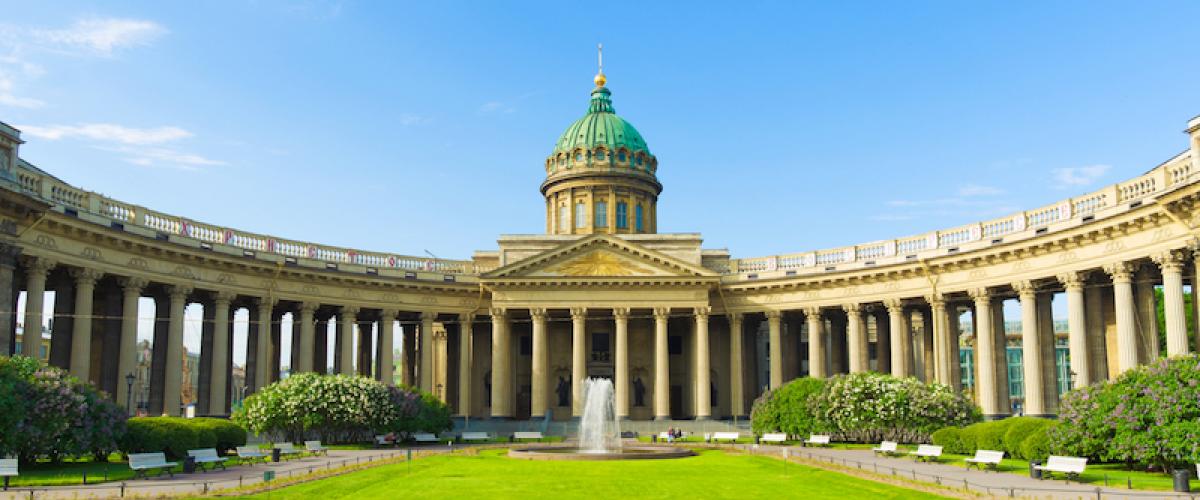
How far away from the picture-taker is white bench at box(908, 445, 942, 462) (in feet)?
125

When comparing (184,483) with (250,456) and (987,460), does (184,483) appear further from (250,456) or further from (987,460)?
(987,460)

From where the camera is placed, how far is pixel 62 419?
32531 mm

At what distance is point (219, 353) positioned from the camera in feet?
179

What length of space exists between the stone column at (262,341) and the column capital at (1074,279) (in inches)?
1635

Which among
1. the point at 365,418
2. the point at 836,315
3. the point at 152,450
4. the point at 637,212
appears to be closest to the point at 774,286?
the point at 836,315

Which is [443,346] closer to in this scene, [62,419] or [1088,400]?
[62,419]

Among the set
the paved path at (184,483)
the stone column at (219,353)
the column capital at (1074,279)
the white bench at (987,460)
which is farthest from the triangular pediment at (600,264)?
the white bench at (987,460)

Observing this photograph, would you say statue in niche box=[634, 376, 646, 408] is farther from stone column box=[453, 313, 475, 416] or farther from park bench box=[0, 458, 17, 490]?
park bench box=[0, 458, 17, 490]

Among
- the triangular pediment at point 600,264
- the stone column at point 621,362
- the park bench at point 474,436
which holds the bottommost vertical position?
the park bench at point 474,436

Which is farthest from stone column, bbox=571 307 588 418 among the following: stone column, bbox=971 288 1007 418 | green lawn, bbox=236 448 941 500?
green lawn, bbox=236 448 941 500

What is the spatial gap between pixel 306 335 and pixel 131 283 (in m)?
12.6

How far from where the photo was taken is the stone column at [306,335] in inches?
2360

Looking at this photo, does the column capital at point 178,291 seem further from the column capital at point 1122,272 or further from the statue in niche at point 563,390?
the column capital at point 1122,272

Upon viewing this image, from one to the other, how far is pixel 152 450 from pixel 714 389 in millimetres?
42727
